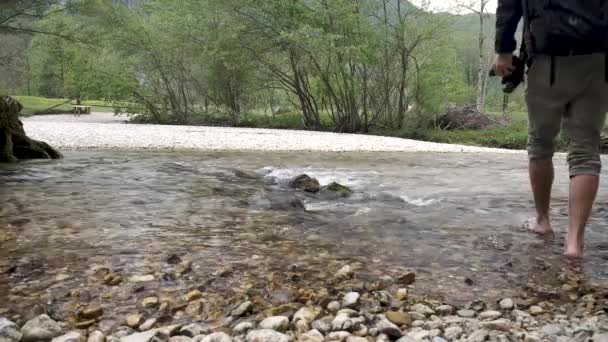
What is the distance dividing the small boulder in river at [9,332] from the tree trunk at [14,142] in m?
5.59

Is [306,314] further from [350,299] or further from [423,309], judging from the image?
[423,309]

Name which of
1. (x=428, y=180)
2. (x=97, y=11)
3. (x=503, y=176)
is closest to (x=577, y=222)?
(x=428, y=180)

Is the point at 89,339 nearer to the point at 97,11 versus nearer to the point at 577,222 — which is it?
the point at 577,222

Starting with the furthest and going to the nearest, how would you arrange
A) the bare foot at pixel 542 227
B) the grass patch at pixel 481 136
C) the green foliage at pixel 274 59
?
1. the green foliage at pixel 274 59
2. the grass patch at pixel 481 136
3. the bare foot at pixel 542 227

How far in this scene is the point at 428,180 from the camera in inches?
258

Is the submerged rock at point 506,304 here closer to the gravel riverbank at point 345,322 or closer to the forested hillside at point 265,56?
the gravel riverbank at point 345,322

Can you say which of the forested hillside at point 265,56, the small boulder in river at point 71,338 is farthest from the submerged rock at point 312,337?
the forested hillside at point 265,56

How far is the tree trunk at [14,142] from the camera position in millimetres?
6547

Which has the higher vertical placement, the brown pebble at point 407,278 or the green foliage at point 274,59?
the green foliage at point 274,59

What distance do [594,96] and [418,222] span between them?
1483 millimetres

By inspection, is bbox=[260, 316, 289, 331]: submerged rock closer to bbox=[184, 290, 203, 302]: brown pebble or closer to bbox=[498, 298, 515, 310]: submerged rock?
bbox=[184, 290, 203, 302]: brown pebble

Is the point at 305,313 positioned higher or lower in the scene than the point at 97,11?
lower

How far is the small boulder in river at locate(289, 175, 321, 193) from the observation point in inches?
211

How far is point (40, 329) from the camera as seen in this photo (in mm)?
1648
